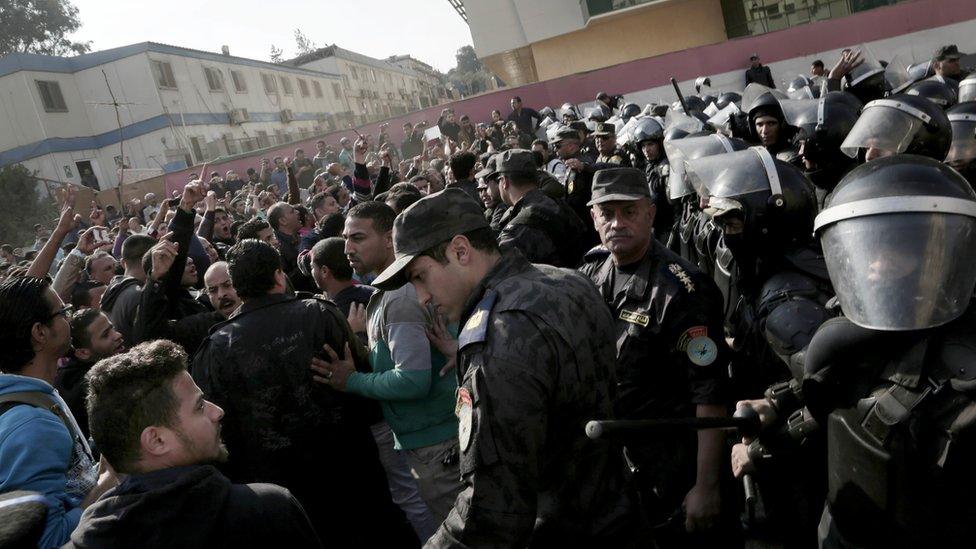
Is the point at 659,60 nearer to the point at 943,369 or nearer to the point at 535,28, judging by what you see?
the point at 535,28

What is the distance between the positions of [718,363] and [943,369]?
3.72 ft

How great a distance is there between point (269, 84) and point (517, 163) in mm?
40219

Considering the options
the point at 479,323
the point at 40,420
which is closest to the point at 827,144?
the point at 479,323

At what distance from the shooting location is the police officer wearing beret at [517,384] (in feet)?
5.83

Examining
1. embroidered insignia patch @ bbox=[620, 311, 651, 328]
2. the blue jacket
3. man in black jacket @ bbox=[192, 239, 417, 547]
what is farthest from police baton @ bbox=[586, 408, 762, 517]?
man in black jacket @ bbox=[192, 239, 417, 547]

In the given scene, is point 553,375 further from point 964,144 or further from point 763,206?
point 964,144

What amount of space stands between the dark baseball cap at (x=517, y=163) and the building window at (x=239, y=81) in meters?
36.9

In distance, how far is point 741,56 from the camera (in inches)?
727

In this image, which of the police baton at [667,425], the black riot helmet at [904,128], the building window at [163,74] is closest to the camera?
the police baton at [667,425]

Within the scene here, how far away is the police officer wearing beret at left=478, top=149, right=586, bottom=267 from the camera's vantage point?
4.99 meters

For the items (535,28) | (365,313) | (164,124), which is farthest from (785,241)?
(164,124)

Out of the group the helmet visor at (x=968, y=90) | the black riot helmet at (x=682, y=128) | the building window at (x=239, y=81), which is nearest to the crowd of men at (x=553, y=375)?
the helmet visor at (x=968, y=90)

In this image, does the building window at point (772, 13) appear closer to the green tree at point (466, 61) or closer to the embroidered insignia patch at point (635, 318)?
the embroidered insignia patch at point (635, 318)

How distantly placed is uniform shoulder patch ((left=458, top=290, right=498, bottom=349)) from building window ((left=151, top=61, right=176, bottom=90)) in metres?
34.7
